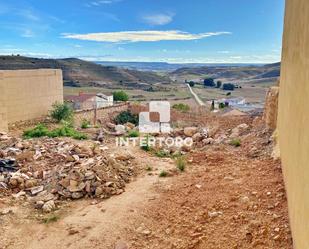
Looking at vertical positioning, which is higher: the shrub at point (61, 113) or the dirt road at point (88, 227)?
the shrub at point (61, 113)

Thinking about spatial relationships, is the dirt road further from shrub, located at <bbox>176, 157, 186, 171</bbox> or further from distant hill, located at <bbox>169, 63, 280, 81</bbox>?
distant hill, located at <bbox>169, 63, 280, 81</bbox>

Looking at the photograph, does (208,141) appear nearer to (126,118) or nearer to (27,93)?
(27,93)

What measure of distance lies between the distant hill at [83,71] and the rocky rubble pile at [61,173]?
90.8 ft

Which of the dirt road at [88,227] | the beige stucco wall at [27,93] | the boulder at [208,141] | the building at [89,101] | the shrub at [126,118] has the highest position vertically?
the beige stucco wall at [27,93]

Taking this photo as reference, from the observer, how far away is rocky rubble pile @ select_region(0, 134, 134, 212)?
224 inches

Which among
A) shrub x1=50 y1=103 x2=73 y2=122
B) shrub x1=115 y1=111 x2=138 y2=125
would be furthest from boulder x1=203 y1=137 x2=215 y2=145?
shrub x1=115 y1=111 x2=138 y2=125

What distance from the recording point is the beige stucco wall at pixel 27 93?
1143cm

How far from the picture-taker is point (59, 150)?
26.2 ft

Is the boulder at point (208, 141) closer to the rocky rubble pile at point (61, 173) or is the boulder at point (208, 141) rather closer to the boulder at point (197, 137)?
the boulder at point (197, 137)

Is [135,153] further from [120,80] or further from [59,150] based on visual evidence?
[120,80]

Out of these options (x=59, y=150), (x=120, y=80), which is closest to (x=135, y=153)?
(x=59, y=150)

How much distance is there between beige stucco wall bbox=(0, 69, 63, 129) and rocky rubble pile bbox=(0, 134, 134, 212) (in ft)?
13.0

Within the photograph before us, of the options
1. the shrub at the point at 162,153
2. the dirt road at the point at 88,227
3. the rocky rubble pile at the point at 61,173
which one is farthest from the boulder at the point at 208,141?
the dirt road at the point at 88,227

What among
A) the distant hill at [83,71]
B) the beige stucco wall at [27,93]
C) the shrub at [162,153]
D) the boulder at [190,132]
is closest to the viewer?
the shrub at [162,153]
